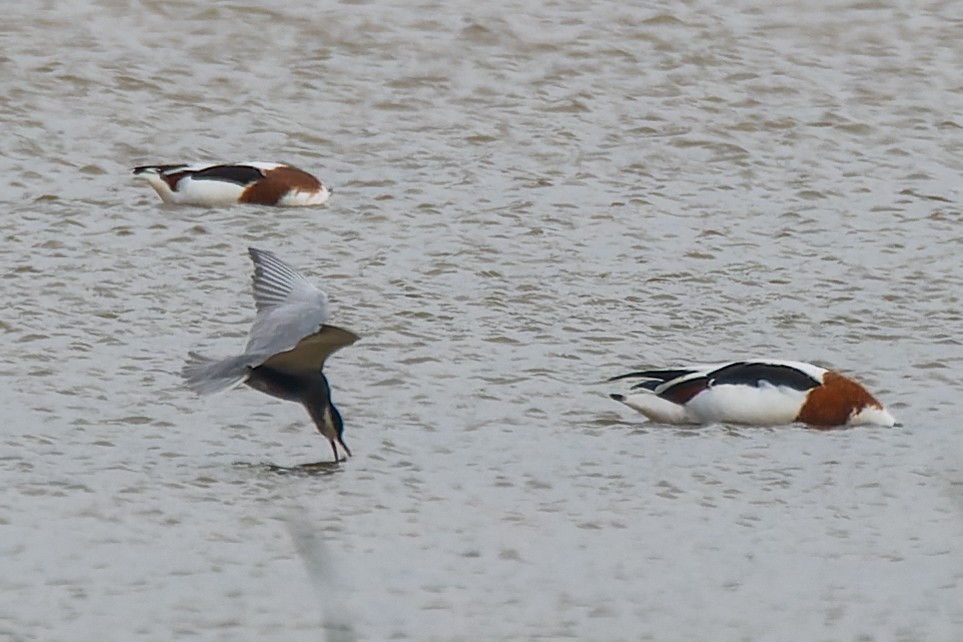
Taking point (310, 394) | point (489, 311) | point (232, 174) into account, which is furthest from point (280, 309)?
point (232, 174)

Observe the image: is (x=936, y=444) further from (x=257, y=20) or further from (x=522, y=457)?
(x=257, y=20)

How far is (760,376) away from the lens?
9000 mm

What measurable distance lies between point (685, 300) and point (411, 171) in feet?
8.50

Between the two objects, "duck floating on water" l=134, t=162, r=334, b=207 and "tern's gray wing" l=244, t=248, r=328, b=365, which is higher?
"tern's gray wing" l=244, t=248, r=328, b=365

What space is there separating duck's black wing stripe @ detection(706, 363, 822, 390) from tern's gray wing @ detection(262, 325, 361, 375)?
67.5 inches

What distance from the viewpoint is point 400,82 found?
14.3 meters

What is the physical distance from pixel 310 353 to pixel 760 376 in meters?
1.96

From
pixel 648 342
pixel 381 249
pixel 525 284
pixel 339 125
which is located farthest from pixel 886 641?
pixel 339 125

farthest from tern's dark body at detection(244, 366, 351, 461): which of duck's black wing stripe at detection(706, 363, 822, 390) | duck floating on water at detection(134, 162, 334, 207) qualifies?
duck floating on water at detection(134, 162, 334, 207)

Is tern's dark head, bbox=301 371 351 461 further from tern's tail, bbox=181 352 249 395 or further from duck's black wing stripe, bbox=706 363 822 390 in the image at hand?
duck's black wing stripe, bbox=706 363 822 390

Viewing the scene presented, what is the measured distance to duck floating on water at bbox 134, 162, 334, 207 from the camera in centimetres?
1216

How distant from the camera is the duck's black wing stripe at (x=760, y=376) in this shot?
895 centimetres

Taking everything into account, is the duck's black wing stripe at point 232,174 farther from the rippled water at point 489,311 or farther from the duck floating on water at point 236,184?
the rippled water at point 489,311

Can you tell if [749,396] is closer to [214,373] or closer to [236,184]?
[214,373]
